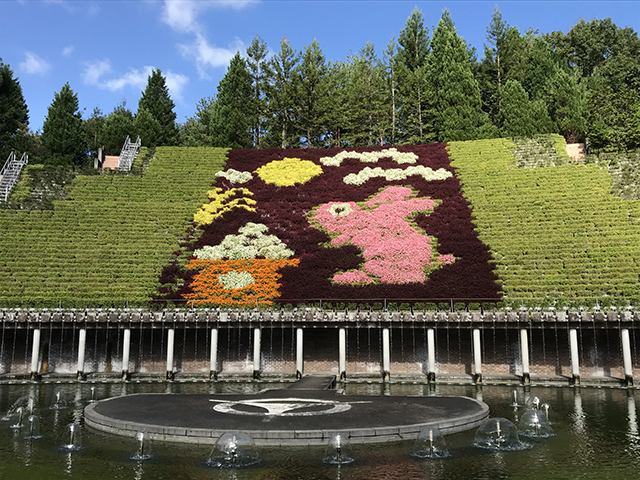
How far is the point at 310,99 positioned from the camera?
8031 centimetres

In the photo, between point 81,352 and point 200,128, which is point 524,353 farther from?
point 200,128

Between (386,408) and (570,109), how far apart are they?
61.0 meters

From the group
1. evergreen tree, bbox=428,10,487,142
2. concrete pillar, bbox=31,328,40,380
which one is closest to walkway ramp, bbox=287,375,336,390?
concrete pillar, bbox=31,328,40,380

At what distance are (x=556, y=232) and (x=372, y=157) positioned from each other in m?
25.5

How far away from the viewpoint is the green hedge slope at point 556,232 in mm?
34688

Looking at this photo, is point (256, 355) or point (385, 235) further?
point (385, 235)

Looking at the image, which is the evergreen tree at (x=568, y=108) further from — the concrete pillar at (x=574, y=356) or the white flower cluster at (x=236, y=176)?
the concrete pillar at (x=574, y=356)

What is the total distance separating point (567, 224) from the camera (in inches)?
1661

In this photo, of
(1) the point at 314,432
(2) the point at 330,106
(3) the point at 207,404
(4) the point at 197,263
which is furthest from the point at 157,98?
(1) the point at 314,432

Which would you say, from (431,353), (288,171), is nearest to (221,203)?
(288,171)

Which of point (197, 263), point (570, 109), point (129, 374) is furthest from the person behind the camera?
point (570, 109)

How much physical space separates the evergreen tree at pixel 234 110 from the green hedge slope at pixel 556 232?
36032 mm

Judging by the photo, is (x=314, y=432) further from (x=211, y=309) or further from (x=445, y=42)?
(x=445, y=42)

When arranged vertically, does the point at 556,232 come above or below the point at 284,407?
above
